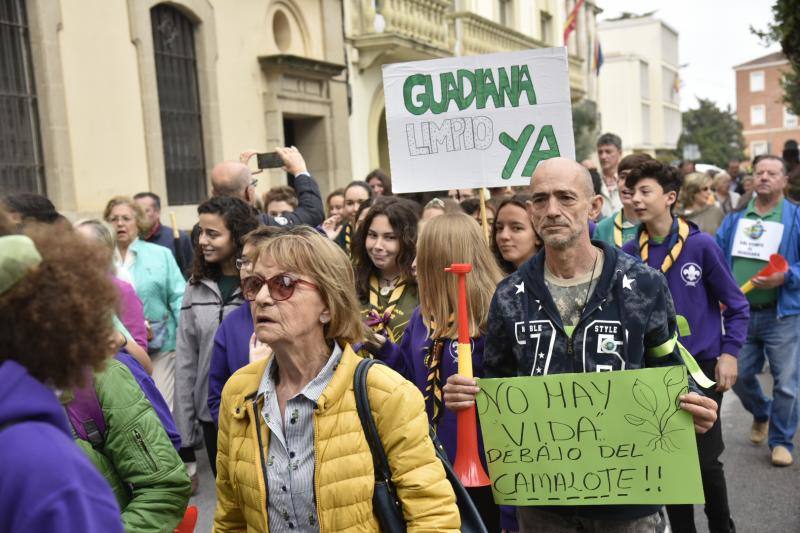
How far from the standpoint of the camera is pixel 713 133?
70812mm

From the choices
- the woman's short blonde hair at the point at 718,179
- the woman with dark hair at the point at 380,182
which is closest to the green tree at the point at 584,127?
the woman's short blonde hair at the point at 718,179

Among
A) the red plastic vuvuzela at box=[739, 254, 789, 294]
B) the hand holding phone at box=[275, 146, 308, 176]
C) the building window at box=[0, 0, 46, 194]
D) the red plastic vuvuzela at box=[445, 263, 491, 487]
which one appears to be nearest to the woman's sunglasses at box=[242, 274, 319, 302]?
the red plastic vuvuzela at box=[445, 263, 491, 487]

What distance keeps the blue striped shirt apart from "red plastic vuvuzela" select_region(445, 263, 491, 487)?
69 cm

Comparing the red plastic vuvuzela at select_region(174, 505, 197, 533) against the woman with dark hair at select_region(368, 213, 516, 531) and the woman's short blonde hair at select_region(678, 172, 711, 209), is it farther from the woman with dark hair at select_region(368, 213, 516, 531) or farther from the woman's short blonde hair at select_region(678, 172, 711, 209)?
the woman's short blonde hair at select_region(678, 172, 711, 209)

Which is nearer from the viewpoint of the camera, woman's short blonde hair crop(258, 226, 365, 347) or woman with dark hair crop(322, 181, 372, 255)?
woman's short blonde hair crop(258, 226, 365, 347)

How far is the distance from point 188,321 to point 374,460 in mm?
2716

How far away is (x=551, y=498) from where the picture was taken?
117 inches

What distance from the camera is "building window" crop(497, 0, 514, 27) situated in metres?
26.2

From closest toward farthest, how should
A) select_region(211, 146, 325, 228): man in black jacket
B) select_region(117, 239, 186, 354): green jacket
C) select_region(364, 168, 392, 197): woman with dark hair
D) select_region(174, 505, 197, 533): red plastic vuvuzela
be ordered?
select_region(174, 505, 197, 533): red plastic vuvuzela, select_region(211, 146, 325, 228): man in black jacket, select_region(117, 239, 186, 354): green jacket, select_region(364, 168, 392, 197): woman with dark hair

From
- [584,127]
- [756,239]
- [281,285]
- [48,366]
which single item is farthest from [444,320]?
[584,127]

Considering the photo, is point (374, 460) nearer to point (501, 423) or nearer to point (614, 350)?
point (501, 423)

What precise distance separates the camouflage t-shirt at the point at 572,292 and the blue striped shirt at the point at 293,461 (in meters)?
0.89

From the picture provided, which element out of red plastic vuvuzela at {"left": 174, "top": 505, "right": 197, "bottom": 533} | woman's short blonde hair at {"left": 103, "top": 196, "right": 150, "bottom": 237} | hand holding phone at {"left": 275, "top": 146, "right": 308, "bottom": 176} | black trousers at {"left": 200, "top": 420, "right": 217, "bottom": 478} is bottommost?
black trousers at {"left": 200, "top": 420, "right": 217, "bottom": 478}

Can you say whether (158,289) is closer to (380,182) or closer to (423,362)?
(423,362)
